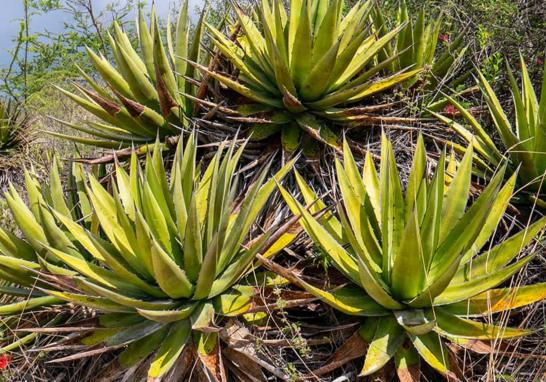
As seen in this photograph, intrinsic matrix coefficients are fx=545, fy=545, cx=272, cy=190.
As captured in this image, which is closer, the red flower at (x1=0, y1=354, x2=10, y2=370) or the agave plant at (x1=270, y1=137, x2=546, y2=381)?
the agave plant at (x1=270, y1=137, x2=546, y2=381)

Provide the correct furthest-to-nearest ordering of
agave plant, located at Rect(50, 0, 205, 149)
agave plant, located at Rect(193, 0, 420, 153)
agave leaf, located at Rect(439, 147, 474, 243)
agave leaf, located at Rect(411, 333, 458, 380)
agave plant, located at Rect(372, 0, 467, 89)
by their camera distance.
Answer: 1. agave plant, located at Rect(372, 0, 467, 89)
2. agave plant, located at Rect(50, 0, 205, 149)
3. agave plant, located at Rect(193, 0, 420, 153)
4. agave leaf, located at Rect(439, 147, 474, 243)
5. agave leaf, located at Rect(411, 333, 458, 380)

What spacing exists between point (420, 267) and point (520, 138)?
121cm

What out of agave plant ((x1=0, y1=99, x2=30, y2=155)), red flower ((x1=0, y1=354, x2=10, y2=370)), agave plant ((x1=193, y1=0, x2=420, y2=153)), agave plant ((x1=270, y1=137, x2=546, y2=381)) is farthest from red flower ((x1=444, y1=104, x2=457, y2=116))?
agave plant ((x1=0, y1=99, x2=30, y2=155))

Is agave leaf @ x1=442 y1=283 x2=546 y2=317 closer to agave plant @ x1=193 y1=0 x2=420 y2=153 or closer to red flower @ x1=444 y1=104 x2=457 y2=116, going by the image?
agave plant @ x1=193 y1=0 x2=420 y2=153

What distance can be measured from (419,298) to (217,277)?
0.82 m

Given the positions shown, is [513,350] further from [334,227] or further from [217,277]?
[217,277]

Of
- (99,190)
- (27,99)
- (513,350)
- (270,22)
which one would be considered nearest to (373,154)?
(270,22)

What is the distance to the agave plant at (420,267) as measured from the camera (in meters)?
1.96

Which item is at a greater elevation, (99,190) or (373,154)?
(99,190)

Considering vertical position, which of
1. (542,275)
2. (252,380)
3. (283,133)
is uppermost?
(283,133)

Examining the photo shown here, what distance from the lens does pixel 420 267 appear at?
1975mm

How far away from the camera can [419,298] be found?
1989 millimetres

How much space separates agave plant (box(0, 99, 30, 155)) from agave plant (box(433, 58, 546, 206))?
5457mm

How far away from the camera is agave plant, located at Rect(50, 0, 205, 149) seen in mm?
3102
